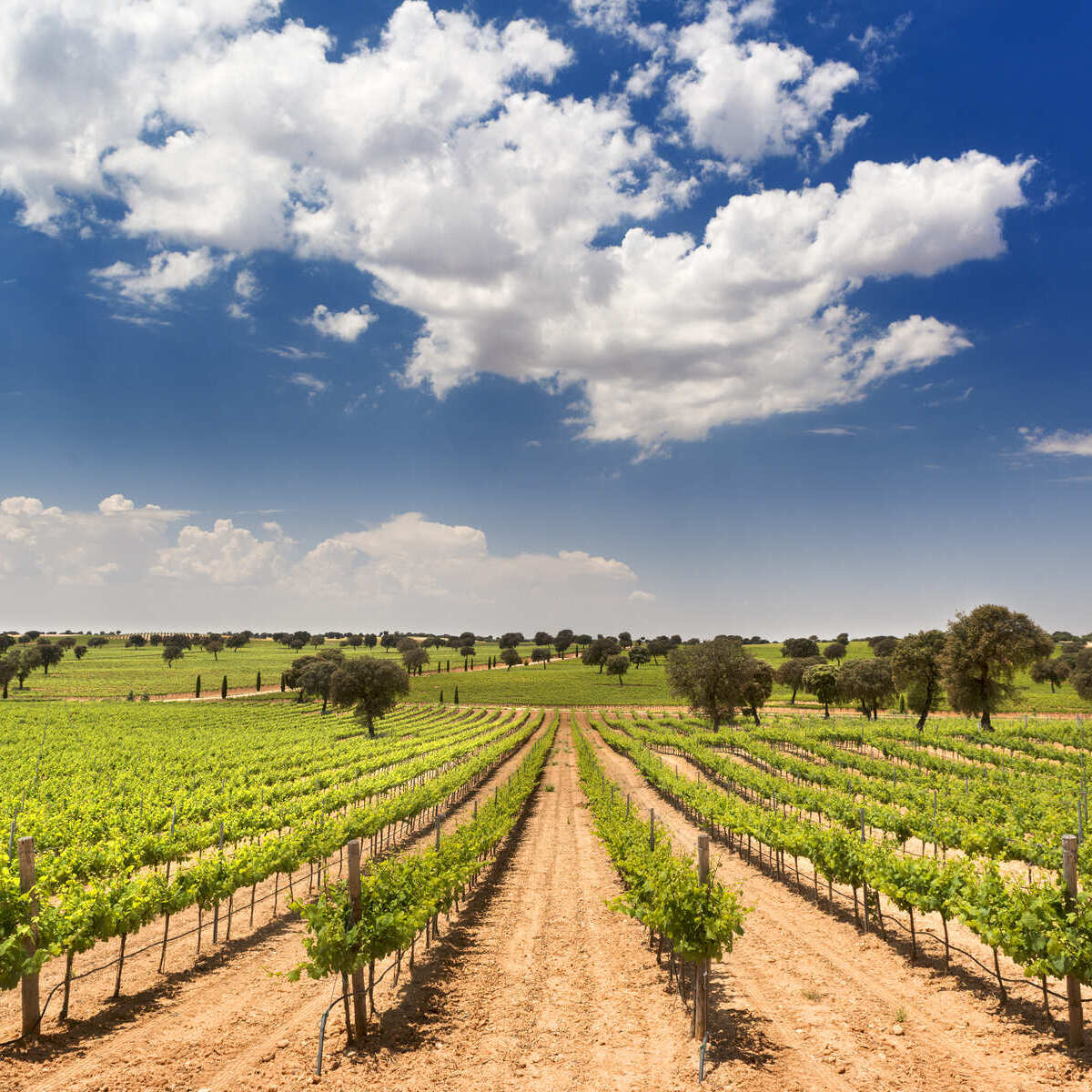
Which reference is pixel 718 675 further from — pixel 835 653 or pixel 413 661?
pixel 413 661

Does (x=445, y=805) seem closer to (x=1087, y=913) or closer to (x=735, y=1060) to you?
(x=735, y=1060)

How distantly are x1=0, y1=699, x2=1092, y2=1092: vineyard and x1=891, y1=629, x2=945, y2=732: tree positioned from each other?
123 feet

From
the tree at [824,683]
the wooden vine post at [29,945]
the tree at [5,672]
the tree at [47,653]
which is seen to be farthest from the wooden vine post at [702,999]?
the tree at [47,653]

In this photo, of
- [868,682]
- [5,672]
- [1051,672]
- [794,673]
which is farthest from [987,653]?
[5,672]

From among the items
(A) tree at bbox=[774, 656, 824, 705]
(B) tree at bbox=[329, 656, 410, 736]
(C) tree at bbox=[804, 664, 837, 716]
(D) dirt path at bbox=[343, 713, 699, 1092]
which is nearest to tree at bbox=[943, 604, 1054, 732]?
(C) tree at bbox=[804, 664, 837, 716]

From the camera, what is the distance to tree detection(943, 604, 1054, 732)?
48938 millimetres

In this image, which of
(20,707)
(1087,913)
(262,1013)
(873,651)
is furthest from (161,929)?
(873,651)

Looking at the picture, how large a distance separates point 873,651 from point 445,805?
148259 mm

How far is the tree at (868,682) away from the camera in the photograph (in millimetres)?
70500

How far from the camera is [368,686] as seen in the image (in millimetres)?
62312

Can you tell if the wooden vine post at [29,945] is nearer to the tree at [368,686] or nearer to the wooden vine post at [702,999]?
the wooden vine post at [702,999]

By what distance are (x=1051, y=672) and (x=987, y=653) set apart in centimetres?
7027

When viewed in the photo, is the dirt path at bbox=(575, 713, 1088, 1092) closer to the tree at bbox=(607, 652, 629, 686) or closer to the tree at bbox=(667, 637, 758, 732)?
the tree at bbox=(667, 637, 758, 732)

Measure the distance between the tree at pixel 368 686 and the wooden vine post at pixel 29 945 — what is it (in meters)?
53.6
